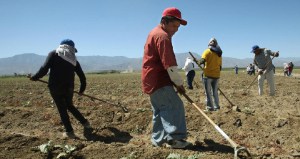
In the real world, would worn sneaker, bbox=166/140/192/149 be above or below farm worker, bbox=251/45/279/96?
below

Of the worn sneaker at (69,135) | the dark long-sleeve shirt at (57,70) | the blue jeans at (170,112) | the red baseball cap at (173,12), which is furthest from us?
the worn sneaker at (69,135)

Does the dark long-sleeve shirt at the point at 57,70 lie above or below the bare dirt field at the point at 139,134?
above

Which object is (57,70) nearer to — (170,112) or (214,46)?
(170,112)

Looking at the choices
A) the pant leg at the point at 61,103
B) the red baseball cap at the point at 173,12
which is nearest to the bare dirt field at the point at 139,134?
the pant leg at the point at 61,103

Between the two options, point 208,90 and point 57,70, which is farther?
point 208,90

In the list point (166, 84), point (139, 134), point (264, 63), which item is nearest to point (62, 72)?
point (139, 134)

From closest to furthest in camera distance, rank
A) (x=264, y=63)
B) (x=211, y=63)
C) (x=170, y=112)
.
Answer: (x=170, y=112) < (x=211, y=63) < (x=264, y=63)

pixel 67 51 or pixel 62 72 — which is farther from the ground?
pixel 67 51

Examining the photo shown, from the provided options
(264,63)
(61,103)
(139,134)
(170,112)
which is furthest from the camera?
(264,63)

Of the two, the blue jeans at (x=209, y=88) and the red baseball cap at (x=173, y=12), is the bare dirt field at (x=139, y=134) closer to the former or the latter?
the blue jeans at (x=209, y=88)

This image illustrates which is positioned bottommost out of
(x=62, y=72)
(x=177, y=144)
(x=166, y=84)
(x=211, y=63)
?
(x=177, y=144)

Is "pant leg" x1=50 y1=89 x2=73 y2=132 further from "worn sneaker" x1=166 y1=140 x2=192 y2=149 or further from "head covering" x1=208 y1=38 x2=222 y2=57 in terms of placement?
"head covering" x1=208 y1=38 x2=222 y2=57

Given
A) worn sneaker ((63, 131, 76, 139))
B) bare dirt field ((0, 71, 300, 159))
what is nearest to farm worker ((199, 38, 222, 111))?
bare dirt field ((0, 71, 300, 159))

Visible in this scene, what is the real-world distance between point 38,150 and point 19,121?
11.6 feet
